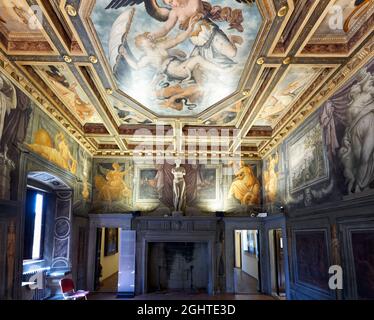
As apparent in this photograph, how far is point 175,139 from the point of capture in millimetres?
12852

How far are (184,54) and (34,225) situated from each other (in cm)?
794

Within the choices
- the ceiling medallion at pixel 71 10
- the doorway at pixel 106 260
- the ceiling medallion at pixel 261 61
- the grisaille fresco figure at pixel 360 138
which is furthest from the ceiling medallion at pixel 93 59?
the doorway at pixel 106 260

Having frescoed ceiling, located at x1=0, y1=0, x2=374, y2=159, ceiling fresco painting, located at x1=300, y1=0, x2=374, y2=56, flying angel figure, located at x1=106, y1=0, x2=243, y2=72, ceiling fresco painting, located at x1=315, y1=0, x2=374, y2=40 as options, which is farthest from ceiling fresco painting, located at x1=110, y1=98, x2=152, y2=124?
ceiling fresco painting, located at x1=315, y1=0, x2=374, y2=40

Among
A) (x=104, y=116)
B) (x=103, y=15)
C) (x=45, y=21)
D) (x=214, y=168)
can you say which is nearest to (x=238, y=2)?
(x=103, y=15)

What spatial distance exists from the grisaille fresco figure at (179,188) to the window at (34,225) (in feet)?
19.0

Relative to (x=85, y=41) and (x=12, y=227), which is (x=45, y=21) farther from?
(x=12, y=227)

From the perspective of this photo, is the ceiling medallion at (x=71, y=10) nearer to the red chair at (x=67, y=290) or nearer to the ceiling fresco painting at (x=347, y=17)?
the ceiling fresco painting at (x=347, y=17)

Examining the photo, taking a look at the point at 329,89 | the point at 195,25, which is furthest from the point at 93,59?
the point at 329,89

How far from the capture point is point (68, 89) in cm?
874

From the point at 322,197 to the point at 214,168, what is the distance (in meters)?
7.45

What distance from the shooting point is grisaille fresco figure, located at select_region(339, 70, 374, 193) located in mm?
5953

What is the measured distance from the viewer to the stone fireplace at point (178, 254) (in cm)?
1398

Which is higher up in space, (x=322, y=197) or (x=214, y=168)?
(x=214, y=168)

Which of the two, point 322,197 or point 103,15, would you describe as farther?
point 322,197
